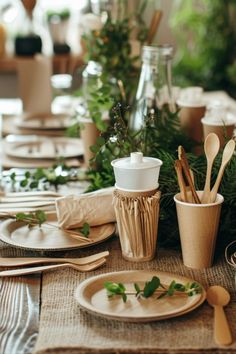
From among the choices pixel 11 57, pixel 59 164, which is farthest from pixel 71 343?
pixel 11 57

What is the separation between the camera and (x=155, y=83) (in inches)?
77.9

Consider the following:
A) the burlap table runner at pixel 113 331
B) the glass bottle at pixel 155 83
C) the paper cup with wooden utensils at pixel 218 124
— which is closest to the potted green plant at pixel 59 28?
the glass bottle at pixel 155 83

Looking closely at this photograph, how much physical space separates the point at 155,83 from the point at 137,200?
29.3 inches

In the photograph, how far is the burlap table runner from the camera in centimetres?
102

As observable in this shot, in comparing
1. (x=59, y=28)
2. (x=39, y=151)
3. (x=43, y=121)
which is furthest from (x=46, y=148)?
(x=59, y=28)

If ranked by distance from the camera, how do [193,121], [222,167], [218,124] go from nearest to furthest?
1. [222,167]
2. [218,124]
3. [193,121]

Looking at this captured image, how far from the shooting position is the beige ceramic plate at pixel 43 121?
251 cm

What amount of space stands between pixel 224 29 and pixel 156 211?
11.1 feet

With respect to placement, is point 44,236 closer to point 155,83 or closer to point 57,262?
point 57,262

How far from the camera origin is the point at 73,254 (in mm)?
1390

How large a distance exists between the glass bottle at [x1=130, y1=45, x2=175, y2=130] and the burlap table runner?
32.0 inches

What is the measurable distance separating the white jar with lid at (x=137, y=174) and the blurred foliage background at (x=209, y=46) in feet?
10.4

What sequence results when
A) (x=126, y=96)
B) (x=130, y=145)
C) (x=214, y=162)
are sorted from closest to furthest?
1. (x=214, y=162)
2. (x=130, y=145)
3. (x=126, y=96)

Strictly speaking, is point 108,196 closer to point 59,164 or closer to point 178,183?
point 178,183
